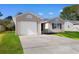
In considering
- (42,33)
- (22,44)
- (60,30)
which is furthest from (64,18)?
(22,44)

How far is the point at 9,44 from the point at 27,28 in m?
0.87

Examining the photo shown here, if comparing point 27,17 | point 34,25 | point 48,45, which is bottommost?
point 48,45

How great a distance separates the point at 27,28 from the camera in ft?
23.5

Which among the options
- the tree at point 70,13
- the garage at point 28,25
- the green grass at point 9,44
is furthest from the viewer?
the garage at point 28,25

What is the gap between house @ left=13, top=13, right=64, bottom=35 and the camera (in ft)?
22.8

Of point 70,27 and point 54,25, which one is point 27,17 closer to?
point 54,25

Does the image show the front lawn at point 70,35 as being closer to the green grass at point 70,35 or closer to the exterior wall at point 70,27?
the green grass at point 70,35

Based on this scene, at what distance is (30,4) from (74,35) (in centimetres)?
175

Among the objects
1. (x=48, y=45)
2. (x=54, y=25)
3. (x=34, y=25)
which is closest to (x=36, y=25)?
(x=34, y=25)

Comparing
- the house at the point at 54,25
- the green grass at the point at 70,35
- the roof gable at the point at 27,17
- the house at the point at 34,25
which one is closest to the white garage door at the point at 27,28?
the house at the point at 34,25

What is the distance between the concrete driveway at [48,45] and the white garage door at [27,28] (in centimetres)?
20

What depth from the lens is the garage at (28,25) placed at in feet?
22.8

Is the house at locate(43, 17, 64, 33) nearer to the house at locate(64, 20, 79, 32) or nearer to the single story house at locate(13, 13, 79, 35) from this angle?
the single story house at locate(13, 13, 79, 35)

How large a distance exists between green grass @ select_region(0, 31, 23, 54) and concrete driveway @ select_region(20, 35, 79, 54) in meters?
0.17
